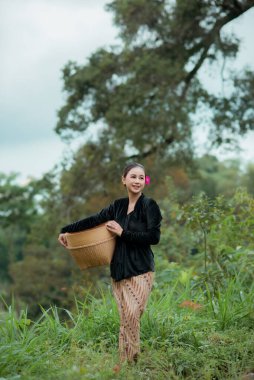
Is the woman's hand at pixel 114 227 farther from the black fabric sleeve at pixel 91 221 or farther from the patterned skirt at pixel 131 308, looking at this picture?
the patterned skirt at pixel 131 308

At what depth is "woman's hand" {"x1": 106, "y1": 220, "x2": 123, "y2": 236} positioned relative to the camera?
5.14 m

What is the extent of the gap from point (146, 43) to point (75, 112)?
2.88 m

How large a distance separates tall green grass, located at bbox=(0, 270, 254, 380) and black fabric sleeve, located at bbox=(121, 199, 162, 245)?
884 millimetres

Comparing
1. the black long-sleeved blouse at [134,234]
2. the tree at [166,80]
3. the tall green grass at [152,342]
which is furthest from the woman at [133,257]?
the tree at [166,80]

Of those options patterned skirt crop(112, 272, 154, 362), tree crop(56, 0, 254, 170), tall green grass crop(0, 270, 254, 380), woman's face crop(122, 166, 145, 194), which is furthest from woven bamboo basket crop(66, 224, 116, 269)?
tree crop(56, 0, 254, 170)

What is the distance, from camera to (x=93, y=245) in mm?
5176

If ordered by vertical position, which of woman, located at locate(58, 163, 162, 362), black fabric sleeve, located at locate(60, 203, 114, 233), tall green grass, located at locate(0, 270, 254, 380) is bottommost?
tall green grass, located at locate(0, 270, 254, 380)

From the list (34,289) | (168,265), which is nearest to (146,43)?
(168,265)

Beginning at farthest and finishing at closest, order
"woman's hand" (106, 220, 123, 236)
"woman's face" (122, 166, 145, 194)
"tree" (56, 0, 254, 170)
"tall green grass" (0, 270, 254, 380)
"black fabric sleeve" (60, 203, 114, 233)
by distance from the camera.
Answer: "tree" (56, 0, 254, 170) < "black fabric sleeve" (60, 203, 114, 233) < "woman's face" (122, 166, 145, 194) < "woman's hand" (106, 220, 123, 236) < "tall green grass" (0, 270, 254, 380)

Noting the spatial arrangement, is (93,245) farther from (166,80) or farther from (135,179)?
(166,80)

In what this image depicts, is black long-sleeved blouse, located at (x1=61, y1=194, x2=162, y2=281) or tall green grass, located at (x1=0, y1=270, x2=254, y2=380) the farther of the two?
black long-sleeved blouse, located at (x1=61, y1=194, x2=162, y2=281)

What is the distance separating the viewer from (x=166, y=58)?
17.0 meters

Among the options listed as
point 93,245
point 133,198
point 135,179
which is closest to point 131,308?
point 93,245

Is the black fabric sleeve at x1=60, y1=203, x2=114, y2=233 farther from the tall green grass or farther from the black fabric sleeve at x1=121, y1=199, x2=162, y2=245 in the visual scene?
the tall green grass
